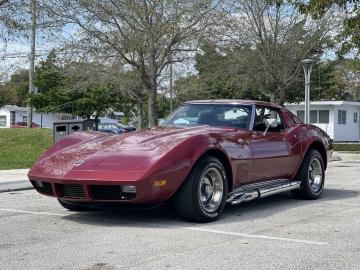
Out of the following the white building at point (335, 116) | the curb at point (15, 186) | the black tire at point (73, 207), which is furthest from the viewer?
the white building at point (335, 116)

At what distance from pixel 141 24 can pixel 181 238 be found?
1304 cm

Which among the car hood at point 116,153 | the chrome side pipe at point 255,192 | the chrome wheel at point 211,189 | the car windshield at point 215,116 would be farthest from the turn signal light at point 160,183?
the car windshield at point 215,116

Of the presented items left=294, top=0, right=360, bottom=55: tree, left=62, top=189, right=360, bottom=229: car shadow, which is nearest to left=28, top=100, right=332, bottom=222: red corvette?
left=62, top=189, right=360, bottom=229: car shadow

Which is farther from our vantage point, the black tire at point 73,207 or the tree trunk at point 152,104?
the tree trunk at point 152,104

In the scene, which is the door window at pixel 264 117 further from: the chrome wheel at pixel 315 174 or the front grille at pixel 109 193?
the front grille at pixel 109 193

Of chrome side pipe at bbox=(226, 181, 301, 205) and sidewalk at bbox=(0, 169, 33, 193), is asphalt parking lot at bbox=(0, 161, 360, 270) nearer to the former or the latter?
chrome side pipe at bbox=(226, 181, 301, 205)

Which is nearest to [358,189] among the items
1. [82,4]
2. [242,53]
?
[82,4]

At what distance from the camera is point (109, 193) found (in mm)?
6820

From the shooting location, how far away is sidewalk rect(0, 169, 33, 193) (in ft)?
37.3

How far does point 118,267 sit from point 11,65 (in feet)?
50.5

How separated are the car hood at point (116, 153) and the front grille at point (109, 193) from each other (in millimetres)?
208

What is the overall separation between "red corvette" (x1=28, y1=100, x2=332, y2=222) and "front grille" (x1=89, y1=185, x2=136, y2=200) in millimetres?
12

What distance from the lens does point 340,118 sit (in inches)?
1634

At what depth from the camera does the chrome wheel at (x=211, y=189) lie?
23.9 ft
